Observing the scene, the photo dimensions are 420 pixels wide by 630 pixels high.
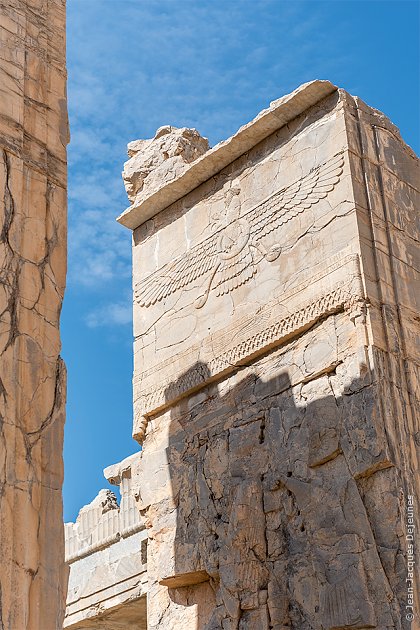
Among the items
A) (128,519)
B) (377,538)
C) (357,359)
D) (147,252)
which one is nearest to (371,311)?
(357,359)

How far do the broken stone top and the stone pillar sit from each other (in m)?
0.05

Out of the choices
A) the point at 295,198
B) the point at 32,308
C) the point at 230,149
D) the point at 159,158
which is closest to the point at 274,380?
the point at 295,198

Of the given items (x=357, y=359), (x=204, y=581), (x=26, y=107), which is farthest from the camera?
(x=204, y=581)

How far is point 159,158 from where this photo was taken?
10.7 metres

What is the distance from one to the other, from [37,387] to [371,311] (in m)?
3.33

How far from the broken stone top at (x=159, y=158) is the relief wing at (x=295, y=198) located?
1.23m

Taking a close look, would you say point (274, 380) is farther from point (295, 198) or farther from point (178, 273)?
point (178, 273)

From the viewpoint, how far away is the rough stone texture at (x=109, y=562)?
10.3 metres

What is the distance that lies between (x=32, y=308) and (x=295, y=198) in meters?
3.89

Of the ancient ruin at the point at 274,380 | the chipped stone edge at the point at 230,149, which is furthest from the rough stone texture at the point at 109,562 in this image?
the chipped stone edge at the point at 230,149

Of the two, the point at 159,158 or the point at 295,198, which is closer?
the point at 295,198

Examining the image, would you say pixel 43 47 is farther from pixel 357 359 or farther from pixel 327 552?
pixel 327 552

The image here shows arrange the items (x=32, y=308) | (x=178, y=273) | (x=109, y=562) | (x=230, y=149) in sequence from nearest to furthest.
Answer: (x=32, y=308) → (x=230, y=149) → (x=178, y=273) → (x=109, y=562)

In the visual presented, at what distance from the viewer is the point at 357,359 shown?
26.1 feet
